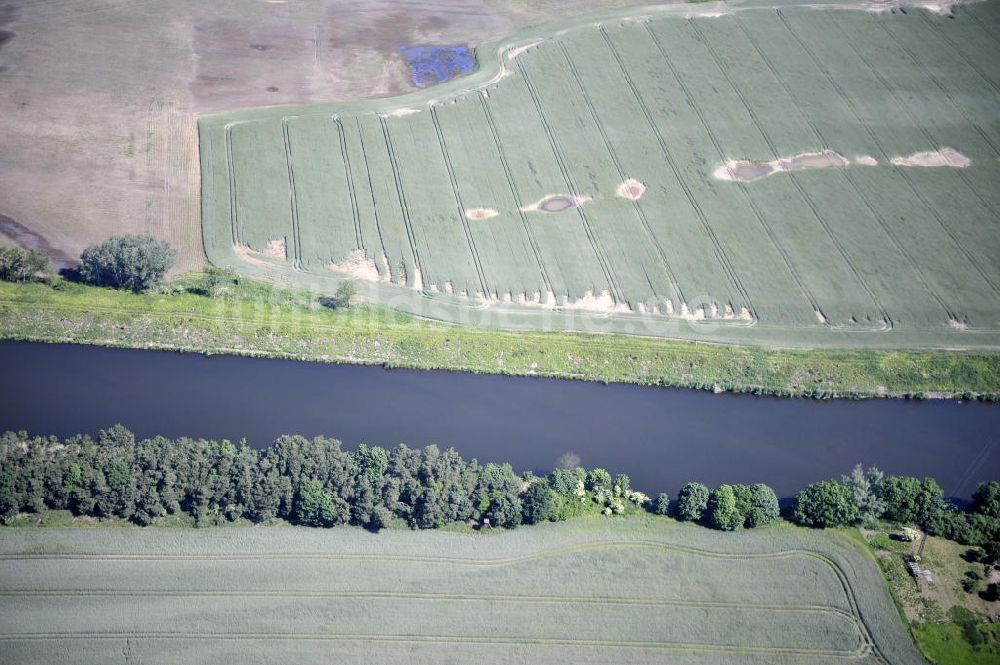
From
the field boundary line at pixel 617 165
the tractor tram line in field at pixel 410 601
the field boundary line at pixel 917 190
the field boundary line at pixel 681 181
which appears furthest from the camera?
the field boundary line at pixel 917 190

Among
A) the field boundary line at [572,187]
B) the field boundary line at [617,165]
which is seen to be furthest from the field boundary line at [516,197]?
the field boundary line at [617,165]

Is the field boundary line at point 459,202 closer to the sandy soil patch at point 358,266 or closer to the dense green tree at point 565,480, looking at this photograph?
the sandy soil patch at point 358,266

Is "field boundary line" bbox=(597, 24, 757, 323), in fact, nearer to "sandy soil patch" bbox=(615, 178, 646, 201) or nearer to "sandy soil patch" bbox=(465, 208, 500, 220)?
"sandy soil patch" bbox=(615, 178, 646, 201)

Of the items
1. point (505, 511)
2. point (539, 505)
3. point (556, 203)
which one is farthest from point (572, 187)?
point (505, 511)

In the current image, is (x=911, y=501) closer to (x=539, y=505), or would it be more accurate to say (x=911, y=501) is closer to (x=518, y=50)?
(x=539, y=505)

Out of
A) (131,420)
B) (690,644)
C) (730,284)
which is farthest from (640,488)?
(131,420)

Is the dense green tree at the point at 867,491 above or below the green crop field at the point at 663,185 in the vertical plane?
below
